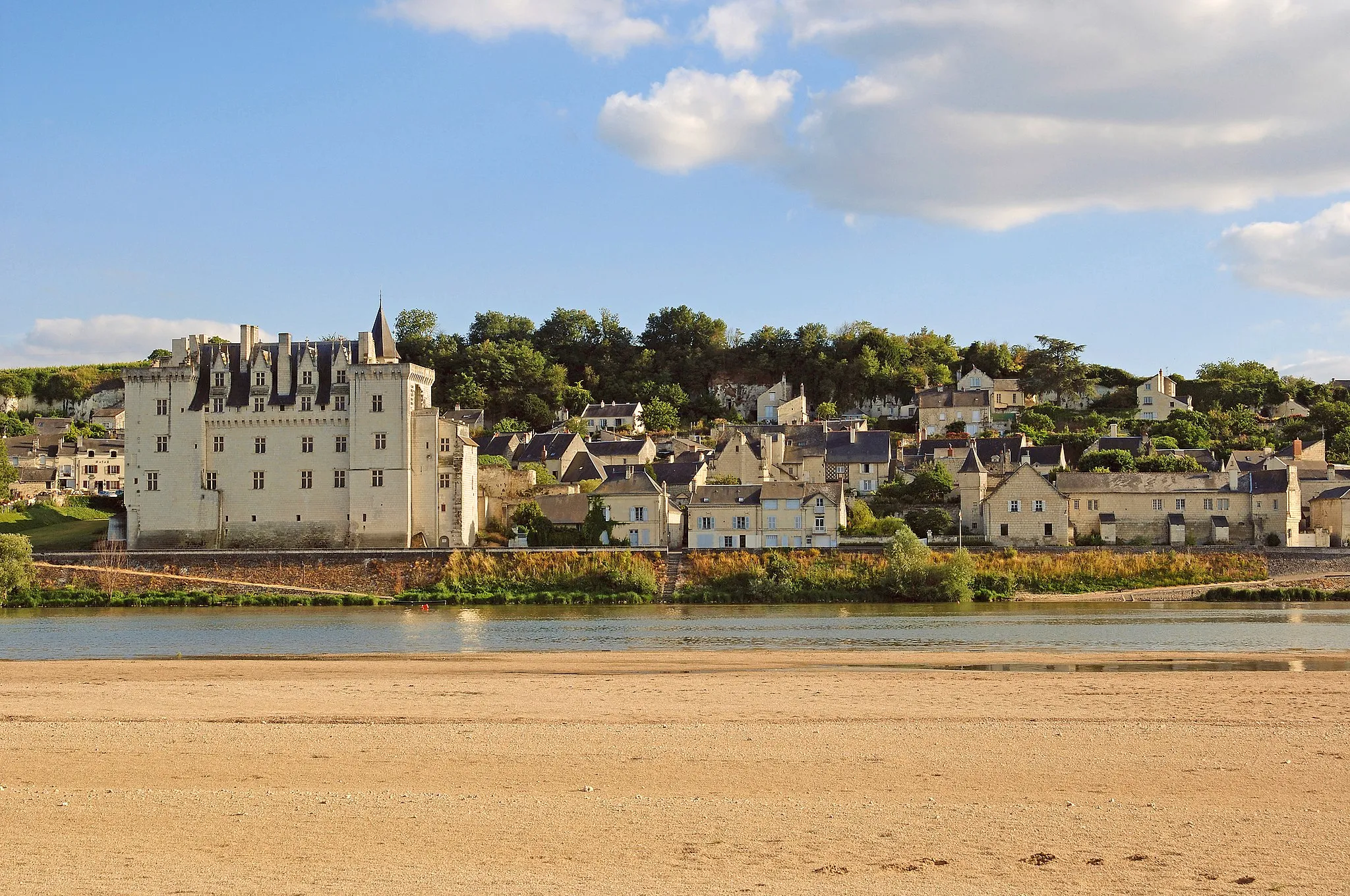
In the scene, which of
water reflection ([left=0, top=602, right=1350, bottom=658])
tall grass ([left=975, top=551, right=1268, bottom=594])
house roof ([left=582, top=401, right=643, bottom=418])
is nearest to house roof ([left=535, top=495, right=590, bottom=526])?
water reflection ([left=0, top=602, right=1350, bottom=658])

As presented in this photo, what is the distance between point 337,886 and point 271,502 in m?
48.3

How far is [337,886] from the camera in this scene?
30.1ft

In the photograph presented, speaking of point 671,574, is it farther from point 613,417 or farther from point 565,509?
point 613,417

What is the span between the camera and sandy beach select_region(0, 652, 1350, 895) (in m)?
9.45

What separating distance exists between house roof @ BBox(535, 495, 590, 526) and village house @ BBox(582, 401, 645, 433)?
93.2 ft

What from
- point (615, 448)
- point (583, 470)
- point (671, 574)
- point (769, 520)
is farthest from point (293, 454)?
point (769, 520)

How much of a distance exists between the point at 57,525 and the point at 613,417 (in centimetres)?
3440

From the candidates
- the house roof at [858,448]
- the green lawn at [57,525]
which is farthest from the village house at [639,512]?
the green lawn at [57,525]

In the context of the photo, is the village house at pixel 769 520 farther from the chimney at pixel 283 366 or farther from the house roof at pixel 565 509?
the chimney at pixel 283 366

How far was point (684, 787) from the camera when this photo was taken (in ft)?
40.4

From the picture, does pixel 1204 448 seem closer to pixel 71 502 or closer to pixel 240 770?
pixel 71 502

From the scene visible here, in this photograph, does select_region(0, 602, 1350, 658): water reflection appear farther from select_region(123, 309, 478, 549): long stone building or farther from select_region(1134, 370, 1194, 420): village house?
select_region(1134, 370, 1194, 420): village house

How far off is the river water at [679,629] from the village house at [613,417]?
133 feet

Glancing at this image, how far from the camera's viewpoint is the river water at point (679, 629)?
28.1 metres
